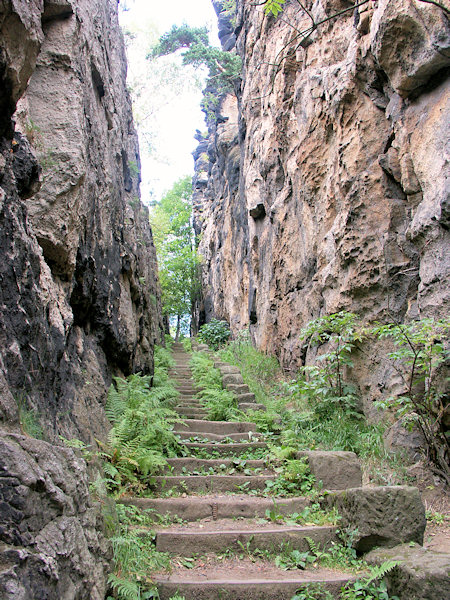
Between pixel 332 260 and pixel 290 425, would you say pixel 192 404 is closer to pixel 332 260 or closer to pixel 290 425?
pixel 290 425

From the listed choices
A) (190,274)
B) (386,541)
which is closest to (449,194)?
(386,541)

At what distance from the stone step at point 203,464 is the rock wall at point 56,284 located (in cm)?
97

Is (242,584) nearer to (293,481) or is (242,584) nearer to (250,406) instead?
(293,481)

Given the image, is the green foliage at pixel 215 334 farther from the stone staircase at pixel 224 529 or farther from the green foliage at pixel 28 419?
the green foliage at pixel 28 419

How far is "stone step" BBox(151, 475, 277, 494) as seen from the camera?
4.65m

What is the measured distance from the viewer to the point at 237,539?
12.0 feet

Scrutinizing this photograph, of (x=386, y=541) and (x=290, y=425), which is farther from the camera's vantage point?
(x=290, y=425)

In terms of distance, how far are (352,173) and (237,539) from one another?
5260 millimetres

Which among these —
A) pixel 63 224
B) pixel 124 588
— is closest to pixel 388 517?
pixel 124 588

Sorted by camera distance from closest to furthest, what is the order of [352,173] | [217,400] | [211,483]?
[211,483] → [352,173] → [217,400]

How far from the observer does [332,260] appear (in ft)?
22.8

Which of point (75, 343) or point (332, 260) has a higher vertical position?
point (332, 260)

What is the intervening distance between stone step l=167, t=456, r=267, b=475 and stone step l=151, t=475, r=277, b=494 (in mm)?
244

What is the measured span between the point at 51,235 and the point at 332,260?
178 inches
